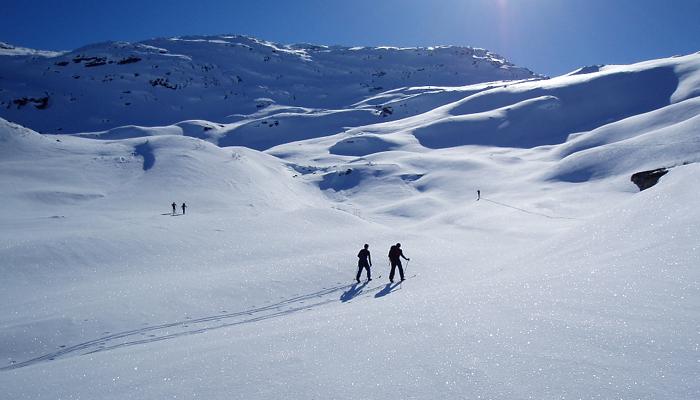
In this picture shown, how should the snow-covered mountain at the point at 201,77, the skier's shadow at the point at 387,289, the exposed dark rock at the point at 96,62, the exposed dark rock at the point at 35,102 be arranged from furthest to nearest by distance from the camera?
the exposed dark rock at the point at 96,62 → the snow-covered mountain at the point at 201,77 → the exposed dark rock at the point at 35,102 → the skier's shadow at the point at 387,289

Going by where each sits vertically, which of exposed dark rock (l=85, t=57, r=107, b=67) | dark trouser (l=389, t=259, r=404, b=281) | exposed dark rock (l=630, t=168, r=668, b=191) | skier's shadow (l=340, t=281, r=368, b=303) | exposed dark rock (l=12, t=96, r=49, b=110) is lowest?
skier's shadow (l=340, t=281, r=368, b=303)

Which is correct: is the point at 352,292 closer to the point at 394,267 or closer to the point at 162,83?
the point at 394,267

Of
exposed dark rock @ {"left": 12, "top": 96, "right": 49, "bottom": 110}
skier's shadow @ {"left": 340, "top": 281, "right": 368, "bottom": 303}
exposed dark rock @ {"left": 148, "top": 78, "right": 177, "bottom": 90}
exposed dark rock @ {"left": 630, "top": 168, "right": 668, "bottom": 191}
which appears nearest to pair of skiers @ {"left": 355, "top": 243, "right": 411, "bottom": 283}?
skier's shadow @ {"left": 340, "top": 281, "right": 368, "bottom": 303}

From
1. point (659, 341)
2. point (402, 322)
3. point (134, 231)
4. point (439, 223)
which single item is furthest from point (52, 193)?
point (659, 341)

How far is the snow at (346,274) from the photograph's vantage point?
4953 mm

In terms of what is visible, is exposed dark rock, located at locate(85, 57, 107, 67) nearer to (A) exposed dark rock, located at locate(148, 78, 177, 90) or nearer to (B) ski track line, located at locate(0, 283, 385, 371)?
(A) exposed dark rock, located at locate(148, 78, 177, 90)

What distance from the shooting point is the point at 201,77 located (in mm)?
117938

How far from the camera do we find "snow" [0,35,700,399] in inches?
195

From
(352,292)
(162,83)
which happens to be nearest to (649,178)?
(352,292)

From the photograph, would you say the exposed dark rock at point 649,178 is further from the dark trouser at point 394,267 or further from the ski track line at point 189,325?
the ski track line at point 189,325

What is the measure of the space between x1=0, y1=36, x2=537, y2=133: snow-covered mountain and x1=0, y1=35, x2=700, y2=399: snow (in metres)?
56.2

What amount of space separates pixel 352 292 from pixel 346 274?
1934 mm

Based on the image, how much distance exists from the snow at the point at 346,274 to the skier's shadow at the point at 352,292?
Answer: 14 centimetres

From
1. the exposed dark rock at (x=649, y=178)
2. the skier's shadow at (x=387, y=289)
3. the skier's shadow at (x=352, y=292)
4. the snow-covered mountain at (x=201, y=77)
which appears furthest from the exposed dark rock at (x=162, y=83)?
the skier's shadow at (x=387, y=289)
